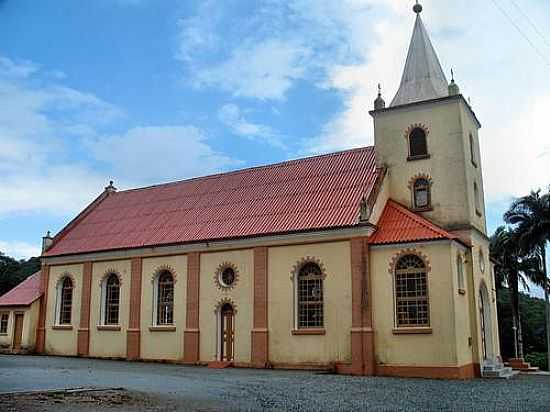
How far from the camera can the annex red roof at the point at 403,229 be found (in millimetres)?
26391

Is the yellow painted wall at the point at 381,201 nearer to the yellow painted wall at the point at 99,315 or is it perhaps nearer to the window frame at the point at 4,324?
the yellow painted wall at the point at 99,315

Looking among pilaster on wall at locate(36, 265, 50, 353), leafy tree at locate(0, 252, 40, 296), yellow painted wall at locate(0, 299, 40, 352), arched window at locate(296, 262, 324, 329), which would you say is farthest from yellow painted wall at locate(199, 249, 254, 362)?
leafy tree at locate(0, 252, 40, 296)

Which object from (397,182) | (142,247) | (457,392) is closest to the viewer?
(457,392)

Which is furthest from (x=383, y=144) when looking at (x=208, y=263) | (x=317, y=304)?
(x=208, y=263)

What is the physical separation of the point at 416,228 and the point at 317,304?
5.72m

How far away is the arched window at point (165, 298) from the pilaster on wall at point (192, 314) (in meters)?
1.47

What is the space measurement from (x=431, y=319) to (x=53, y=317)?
2359 centimetres

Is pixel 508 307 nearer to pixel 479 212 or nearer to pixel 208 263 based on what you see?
pixel 479 212

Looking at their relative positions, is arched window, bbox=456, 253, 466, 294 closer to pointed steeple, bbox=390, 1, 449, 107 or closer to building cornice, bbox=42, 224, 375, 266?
building cornice, bbox=42, 224, 375, 266

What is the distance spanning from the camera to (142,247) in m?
34.2

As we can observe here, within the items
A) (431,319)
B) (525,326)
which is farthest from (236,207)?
(525,326)

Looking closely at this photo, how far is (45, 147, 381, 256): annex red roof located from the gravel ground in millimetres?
8406

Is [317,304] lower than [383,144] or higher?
lower

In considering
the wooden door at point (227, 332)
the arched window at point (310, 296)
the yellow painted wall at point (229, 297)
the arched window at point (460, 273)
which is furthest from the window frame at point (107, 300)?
the arched window at point (460, 273)
